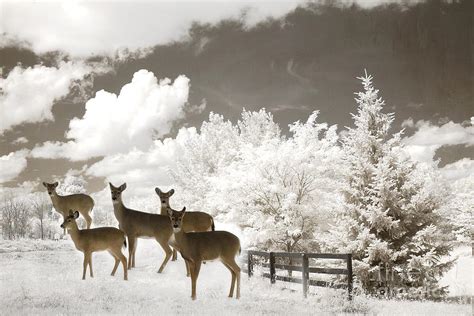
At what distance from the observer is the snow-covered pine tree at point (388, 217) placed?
12609mm

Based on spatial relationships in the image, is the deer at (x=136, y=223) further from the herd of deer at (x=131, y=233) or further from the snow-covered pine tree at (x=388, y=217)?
the snow-covered pine tree at (x=388, y=217)

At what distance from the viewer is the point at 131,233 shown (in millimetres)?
5527

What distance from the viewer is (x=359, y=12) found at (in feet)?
45.2

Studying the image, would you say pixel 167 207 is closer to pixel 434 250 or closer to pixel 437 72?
pixel 434 250

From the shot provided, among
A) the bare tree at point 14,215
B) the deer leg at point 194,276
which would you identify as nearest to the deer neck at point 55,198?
the deer leg at point 194,276

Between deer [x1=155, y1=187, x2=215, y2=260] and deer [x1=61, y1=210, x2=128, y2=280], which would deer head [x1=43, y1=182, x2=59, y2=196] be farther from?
deer [x1=155, y1=187, x2=215, y2=260]

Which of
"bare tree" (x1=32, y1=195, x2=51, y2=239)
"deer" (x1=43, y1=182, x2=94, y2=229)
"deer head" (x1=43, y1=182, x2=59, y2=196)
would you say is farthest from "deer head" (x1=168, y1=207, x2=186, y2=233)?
"bare tree" (x1=32, y1=195, x2=51, y2=239)

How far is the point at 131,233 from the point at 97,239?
0.44m

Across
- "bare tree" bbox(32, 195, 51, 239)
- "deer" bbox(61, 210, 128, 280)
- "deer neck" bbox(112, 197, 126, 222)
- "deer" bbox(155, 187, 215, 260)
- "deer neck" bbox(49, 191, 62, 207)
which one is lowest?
"deer" bbox(61, 210, 128, 280)

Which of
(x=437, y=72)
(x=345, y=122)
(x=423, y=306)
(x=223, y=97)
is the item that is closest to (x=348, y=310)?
(x=423, y=306)

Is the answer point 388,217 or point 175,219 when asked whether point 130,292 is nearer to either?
point 175,219

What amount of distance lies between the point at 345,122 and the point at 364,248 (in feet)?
13.1

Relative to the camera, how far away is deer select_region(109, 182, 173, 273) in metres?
5.54

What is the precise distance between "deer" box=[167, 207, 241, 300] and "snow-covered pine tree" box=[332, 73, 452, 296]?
6.99m
